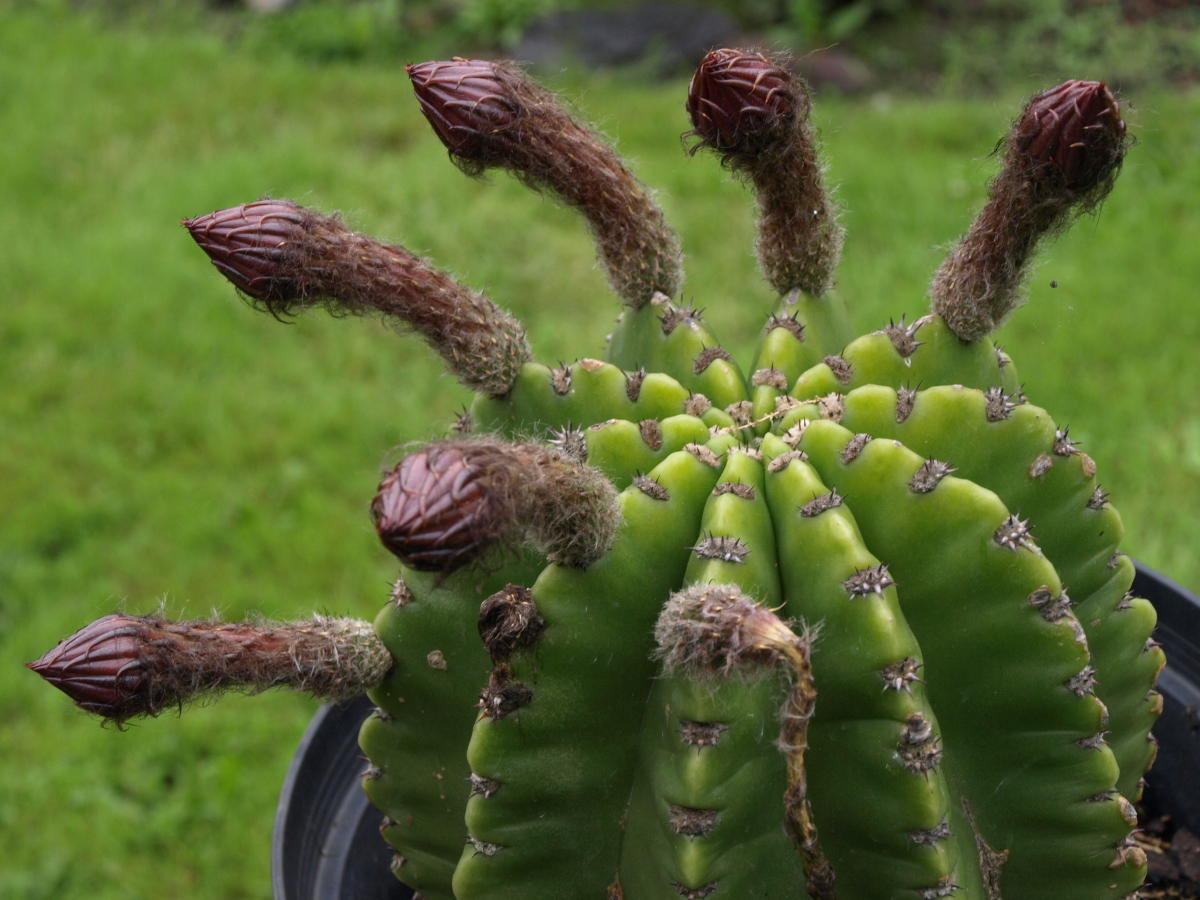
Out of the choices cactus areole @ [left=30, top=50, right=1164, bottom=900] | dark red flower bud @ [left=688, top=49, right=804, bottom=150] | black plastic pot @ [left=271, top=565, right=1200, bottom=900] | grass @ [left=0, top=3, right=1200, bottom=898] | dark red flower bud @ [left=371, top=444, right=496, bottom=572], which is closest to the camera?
dark red flower bud @ [left=371, top=444, right=496, bottom=572]

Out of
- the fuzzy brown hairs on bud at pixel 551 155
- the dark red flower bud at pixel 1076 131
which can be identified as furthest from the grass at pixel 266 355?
the dark red flower bud at pixel 1076 131

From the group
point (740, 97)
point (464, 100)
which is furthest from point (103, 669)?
point (740, 97)

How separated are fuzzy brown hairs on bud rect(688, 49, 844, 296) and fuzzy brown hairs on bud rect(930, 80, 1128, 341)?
185 millimetres

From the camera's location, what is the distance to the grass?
314 centimetres

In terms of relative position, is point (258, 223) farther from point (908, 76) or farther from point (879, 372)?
point (908, 76)

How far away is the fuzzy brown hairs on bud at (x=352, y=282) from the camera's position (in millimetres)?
1354

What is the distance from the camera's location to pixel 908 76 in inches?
214

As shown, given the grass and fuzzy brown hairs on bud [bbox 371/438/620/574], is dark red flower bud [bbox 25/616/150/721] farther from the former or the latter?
the grass

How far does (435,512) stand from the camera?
102 cm

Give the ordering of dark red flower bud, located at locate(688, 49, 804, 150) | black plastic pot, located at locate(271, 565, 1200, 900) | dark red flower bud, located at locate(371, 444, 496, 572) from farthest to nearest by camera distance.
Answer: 1. black plastic pot, located at locate(271, 565, 1200, 900)
2. dark red flower bud, located at locate(688, 49, 804, 150)
3. dark red flower bud, located at locate(371, 444, 496, 572)

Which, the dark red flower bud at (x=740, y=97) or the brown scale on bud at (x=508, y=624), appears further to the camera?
the dark red flower bud at (x=740, y=97)

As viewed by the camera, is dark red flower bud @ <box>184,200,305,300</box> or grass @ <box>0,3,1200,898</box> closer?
dark red flower bud @ <box>184,200,305,300</box>

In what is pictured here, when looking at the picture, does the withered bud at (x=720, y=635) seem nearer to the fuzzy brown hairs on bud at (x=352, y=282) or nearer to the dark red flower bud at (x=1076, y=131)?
the fuzzy brown hairs on bud at (x=352, y=282)

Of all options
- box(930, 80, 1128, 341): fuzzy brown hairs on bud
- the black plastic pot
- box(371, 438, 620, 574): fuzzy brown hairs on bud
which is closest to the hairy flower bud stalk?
box(371, 438, 620, 574): fuzzy brown hairs on bud
